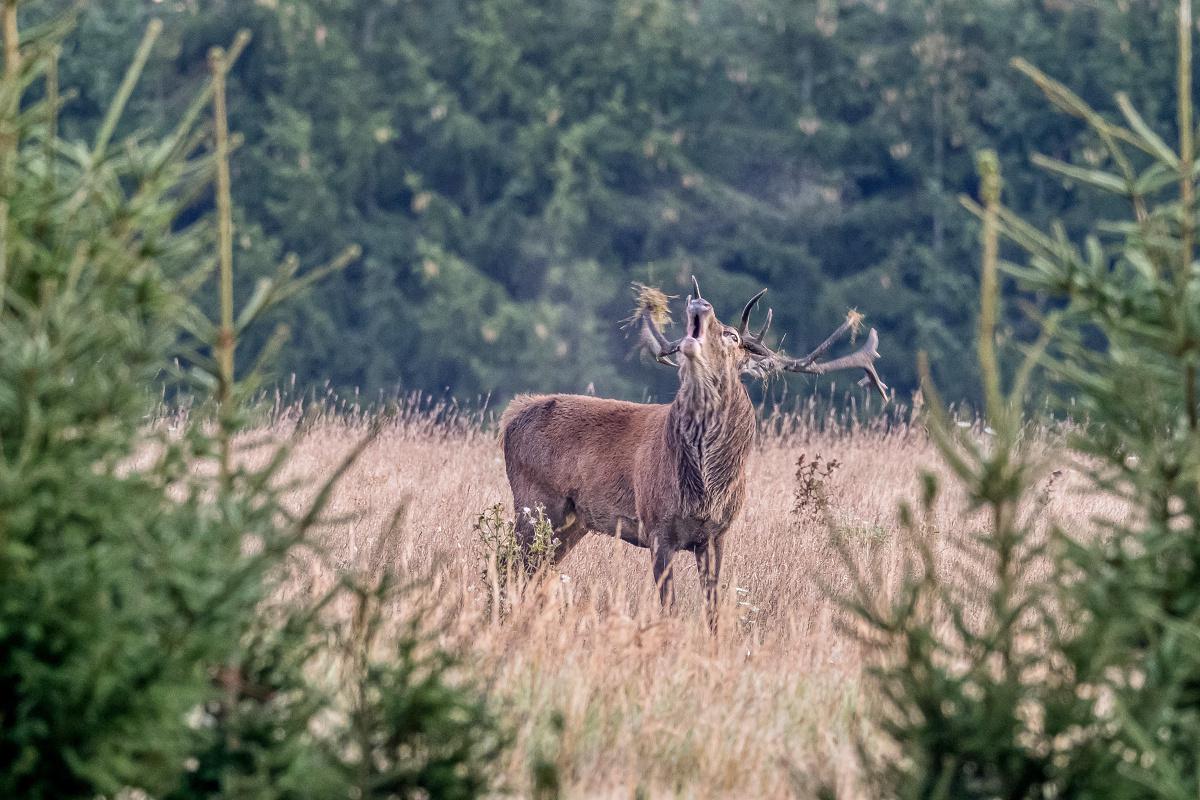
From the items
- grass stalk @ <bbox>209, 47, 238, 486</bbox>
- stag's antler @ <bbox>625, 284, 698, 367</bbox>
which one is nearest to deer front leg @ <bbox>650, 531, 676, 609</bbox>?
stag's antler @ <bbox>625, 284, 698, 367</bbox>

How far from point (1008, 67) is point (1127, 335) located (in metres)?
34.3

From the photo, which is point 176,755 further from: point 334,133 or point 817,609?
point 334,133


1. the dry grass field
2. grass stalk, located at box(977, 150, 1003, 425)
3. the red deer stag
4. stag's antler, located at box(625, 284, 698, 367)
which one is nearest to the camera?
grass stalk, located at box(977, 150, 1003, 425)

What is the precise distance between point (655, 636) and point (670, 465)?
8.87 feet

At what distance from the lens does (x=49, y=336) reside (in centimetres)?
383

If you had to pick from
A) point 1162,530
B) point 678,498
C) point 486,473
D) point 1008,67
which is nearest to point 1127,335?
point 1162,530

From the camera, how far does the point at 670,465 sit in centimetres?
909

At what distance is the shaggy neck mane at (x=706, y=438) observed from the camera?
8.97 metres

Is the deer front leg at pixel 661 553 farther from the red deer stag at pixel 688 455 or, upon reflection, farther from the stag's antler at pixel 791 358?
the stag's antler at pixel 791 358

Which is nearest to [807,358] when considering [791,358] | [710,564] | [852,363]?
[791,358]

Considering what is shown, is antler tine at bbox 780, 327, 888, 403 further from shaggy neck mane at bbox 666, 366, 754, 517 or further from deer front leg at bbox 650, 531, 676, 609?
deer front leg at bbox 650, 531, 676, 609

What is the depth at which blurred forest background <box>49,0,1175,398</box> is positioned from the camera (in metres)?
33.0

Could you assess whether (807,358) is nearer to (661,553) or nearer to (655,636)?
(661,553)

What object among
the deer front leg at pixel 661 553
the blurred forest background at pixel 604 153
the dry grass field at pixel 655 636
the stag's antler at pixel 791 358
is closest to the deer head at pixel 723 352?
the stag's antler at pixel 791 358
